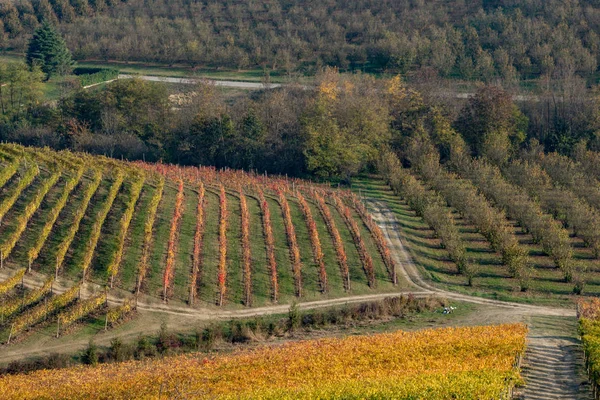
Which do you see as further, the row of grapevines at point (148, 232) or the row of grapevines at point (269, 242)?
the row of grapevines at point (269, 242)

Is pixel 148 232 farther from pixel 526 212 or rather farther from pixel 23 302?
pixel 526 212

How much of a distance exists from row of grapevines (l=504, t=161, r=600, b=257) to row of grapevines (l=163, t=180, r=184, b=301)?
24.7 metres

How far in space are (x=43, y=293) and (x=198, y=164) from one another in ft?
110

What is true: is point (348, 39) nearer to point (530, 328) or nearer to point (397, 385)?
point (530, 328)

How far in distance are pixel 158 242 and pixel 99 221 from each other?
3.62m

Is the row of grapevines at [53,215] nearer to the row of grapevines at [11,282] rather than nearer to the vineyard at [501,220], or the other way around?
the row of grapevines at [11,282]

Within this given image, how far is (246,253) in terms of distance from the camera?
159 ft

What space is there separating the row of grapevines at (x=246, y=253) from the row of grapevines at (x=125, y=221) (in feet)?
22.1

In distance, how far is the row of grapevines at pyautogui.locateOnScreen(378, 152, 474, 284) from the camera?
50.3 meters

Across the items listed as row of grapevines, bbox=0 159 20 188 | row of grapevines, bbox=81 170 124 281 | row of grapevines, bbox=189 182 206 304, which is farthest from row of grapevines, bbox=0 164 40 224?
row of grapevines, bbox=189 182 206 304

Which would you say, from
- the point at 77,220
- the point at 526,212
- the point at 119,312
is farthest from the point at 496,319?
the point at 77,220

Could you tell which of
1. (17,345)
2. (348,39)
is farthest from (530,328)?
(348,39)

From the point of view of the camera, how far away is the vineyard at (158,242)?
41812mm

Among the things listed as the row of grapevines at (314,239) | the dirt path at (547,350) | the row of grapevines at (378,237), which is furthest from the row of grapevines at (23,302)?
the dirt path at (547,350)
